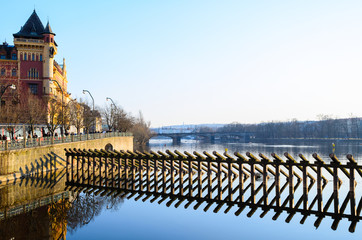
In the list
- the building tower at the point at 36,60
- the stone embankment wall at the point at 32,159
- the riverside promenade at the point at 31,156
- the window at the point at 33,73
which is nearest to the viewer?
the riverside promenade at the point at 31,156

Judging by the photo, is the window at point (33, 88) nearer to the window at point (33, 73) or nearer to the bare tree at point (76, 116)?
the window at point (33, 73)

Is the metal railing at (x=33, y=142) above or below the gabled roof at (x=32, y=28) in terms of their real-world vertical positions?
below

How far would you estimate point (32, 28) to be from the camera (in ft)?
231

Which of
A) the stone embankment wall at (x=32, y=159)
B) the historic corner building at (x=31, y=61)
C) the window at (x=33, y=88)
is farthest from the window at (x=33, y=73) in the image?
the stone embankment wall at (x=32, y=159)

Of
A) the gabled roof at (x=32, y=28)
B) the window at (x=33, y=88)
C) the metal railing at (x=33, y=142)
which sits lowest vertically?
the metal railing at (x=33, y=142)

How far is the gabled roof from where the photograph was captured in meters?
68.1

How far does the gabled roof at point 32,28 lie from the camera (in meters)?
68.1

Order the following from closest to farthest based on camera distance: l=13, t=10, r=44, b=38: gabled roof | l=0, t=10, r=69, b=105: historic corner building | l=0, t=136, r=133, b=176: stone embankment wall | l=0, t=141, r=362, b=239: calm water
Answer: l=0, t=141, r=362, b=239: calm water, l=0, t=136, r=133, b=176: stone embankment wall, l=0, t=10, r=69, b=105: historic corner building, l=13, t=10, r=44, b=38: gabled roof

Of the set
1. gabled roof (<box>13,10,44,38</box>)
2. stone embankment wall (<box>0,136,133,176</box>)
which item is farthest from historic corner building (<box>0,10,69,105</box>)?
stone embankment wall (<box>0,136,133,176</box>)

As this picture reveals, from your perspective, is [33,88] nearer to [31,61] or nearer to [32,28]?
[31,61]

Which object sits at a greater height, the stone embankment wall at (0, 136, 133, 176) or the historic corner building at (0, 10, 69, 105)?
the historic corner building at (0, 10, 69, 105)

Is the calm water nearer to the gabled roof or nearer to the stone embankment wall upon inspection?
the stone embankment wall

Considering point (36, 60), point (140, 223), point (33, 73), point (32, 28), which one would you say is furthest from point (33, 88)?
point (140, 223)

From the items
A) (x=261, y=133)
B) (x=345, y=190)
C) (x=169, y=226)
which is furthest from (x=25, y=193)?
(x=261, y=133)
